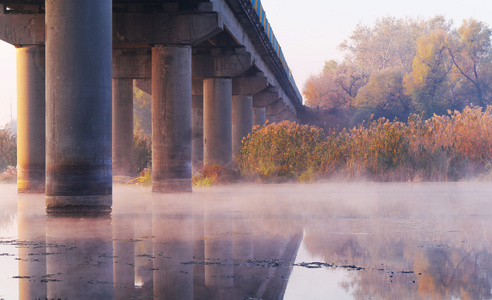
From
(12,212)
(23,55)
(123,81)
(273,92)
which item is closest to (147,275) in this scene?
(12,212)

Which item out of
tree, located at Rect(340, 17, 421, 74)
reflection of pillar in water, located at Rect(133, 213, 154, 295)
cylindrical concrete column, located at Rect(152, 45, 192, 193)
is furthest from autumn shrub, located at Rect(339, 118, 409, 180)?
tree, located at Rect(340, 17, 421, 74)

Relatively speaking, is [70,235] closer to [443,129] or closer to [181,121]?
[181,121]

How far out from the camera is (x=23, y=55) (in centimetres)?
2327

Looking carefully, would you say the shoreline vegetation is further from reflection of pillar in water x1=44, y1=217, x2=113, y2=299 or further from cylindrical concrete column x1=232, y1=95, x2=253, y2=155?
reflection of pillar in water x1=44, y1=217, x2=113, y2=299

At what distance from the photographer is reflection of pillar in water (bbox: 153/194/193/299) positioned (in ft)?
21.3

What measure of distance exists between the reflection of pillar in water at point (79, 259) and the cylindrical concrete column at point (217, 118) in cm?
1941

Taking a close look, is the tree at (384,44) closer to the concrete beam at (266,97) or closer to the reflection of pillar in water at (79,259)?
the concrete beam at (266,97)

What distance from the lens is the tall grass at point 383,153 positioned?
26.9 m

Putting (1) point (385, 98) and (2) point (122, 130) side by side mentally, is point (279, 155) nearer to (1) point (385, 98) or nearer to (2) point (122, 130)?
(2) point (122, 130)

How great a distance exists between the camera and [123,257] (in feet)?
27.8

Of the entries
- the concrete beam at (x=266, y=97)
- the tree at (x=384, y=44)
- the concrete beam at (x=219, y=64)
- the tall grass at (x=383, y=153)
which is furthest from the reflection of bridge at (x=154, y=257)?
the tree at (x=384, y=44)

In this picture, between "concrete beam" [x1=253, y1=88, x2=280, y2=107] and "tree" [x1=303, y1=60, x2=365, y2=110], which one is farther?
"tree" [x1=303, y1=60, x2=365, y2=110]

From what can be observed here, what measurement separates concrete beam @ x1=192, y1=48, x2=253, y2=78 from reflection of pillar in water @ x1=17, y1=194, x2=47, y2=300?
600 inches

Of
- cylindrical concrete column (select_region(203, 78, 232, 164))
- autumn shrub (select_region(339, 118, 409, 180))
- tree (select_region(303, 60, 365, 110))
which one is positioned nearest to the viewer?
autumn shrub (select_region(339, 118, 409, 180))
